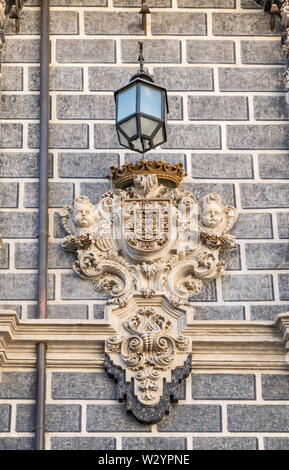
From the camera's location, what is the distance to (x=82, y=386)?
1120 cm

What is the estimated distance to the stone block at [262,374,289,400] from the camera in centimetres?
1120

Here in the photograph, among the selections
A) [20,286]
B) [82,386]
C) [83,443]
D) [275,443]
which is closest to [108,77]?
[20,286]

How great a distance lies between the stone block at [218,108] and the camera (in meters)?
12.4

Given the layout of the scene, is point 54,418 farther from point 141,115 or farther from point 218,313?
point 141,115

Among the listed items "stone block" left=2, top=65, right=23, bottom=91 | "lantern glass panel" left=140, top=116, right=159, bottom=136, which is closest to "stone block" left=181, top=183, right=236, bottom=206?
"lantern glass panel" left=140, top=116, right=159, bottom=136

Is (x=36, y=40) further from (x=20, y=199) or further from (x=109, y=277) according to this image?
(x=109, y=277)

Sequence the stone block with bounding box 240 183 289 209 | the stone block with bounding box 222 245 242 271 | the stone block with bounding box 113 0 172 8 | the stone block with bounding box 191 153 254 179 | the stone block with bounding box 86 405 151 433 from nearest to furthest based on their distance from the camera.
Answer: the stone block with bounding box 86 405 151 433
the stone block with bounding box 222 245 242 271
the stone block with bounding box 240 183 289 209
the stone block with bounding box 191 153 254 179
the stone block with bounding box 113 0 172 8

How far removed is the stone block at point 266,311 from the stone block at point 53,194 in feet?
6.15

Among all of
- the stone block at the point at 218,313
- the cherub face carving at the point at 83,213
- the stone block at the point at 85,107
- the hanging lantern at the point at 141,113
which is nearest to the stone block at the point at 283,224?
the stone block at the point at 218,313

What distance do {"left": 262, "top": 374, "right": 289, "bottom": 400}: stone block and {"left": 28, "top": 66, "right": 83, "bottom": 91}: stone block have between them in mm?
3195

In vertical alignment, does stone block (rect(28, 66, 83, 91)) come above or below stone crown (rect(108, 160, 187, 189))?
above

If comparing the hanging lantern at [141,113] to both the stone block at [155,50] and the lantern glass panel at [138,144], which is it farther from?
the stone block at [155,50]

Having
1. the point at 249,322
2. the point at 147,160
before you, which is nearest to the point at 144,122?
the point at 147,160

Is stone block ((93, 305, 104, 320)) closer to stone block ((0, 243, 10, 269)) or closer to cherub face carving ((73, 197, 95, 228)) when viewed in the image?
cherub face carving ((73, 197, 95, 228))
